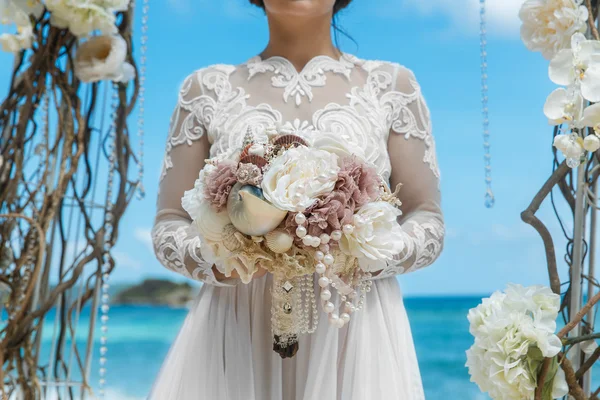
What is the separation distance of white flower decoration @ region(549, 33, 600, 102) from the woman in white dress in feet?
1.20

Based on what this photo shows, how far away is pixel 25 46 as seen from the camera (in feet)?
6.95

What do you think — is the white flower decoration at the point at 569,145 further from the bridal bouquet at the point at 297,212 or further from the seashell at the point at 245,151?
the seashell at the point at 245,151

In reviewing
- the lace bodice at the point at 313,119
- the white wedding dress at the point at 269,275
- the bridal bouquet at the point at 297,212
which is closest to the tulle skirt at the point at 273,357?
the white wedding dress at the point at 269,275

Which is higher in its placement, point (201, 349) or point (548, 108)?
point (548, 108)

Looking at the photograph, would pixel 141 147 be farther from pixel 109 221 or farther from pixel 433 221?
pixel 433 221

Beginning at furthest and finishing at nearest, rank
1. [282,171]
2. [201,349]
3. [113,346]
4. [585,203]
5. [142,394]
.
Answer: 1. [113,346]
2. [142,394]
3. [585,203]
4. [201,349]
5. [282,171]

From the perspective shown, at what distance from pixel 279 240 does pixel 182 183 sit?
0.51 m

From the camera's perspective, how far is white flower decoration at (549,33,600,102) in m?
1.10

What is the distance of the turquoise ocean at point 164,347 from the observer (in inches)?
329

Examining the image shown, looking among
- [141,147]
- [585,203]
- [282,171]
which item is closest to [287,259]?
[282,171]

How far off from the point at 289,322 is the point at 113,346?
8.88m

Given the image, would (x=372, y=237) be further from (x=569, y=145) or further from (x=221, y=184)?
(x=569, y=145)

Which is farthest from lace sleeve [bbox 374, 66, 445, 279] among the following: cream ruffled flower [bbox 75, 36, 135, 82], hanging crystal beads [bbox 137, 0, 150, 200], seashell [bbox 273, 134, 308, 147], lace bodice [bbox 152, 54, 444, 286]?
cream ruffled flower [bbox 75, 36, 135, 82]

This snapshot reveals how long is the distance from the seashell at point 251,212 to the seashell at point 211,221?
0.02 metres
